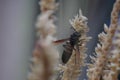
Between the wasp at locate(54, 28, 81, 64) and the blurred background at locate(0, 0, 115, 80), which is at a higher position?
the blurred background at locate(0, 0, 115, 80)

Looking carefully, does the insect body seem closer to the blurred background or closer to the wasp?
the wasp

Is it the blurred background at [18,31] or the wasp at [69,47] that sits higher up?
the blurred background at [18,31]

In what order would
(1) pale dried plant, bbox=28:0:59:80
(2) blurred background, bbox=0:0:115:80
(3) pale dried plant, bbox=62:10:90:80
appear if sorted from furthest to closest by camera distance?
(2) blurred background, bbox=0:0:115:80, (3) pale dried plant, bbox=62:10:90:80, (1) pale dried plant, bbox=28:0:59:80

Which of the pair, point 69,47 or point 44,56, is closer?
point 44,56

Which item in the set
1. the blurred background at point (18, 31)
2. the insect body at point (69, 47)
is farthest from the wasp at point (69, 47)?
the blurred background at point (18, 31)

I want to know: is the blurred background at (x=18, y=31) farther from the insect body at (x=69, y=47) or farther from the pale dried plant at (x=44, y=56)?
Result: the pale dried plant at (x=44, y=56)

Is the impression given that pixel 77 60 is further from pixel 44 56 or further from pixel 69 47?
pixel 44 56

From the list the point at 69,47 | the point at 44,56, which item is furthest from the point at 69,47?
the point at 44,56

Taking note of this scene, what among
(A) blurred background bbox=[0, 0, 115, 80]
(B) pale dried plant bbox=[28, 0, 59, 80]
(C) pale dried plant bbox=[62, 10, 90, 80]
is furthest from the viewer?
(A) blurred background bbox=[0, 0, 115, 80]

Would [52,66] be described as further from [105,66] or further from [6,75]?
[6,75]

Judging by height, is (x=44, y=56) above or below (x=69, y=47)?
below

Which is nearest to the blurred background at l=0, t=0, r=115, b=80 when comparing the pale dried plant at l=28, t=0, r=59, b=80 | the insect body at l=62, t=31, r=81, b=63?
the insect body at l=62, t=31, r=81, b=63
